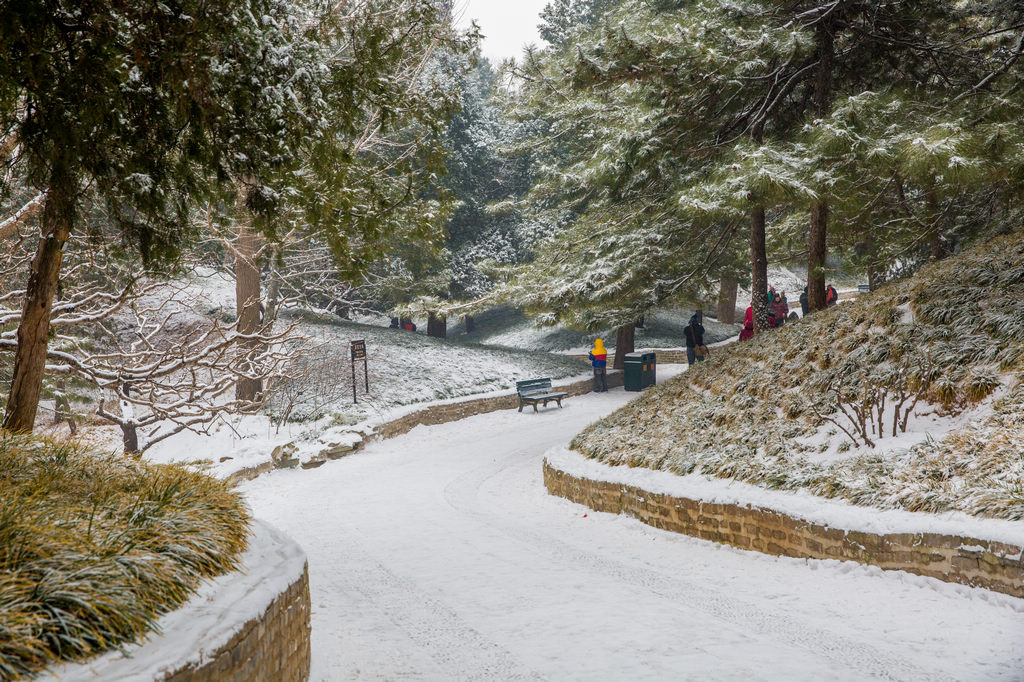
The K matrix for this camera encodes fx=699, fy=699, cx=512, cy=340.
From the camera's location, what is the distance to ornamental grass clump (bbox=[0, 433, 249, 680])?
270 cm

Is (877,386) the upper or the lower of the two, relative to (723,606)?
upper

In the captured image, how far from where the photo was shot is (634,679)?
4.27 meters

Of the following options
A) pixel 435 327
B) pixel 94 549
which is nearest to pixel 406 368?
pixel 435 327

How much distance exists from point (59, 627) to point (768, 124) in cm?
1226

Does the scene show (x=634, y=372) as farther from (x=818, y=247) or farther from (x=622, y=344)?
(x=818, y=247)

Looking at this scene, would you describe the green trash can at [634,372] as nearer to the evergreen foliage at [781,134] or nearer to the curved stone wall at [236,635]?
the evergreen foliage at [781,134]

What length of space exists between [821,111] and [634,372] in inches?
424

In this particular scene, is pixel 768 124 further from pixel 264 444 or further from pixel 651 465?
pixel 264 444

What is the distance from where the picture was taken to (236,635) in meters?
3.25

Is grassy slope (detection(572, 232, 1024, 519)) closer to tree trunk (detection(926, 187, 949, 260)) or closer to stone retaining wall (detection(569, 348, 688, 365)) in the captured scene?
tree trunk (detection(926, 187, 949, 260))

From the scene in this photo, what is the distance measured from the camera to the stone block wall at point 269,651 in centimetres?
304

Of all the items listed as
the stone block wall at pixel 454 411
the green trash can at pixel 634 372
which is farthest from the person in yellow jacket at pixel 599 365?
the green trash can at pixel 634 372

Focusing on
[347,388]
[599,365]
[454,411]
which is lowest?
[454,411]

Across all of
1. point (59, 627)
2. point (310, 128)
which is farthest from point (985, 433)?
point (59, 627)
